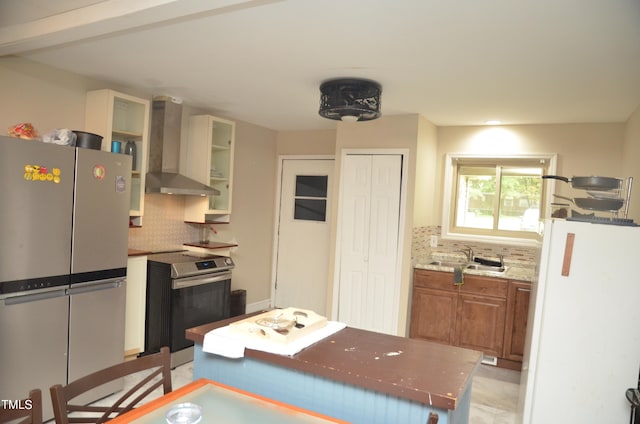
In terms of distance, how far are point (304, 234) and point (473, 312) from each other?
2.28 metres

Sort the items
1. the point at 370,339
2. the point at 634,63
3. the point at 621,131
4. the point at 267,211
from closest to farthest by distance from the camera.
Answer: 1. the point at 370,339
2. the point at 634,63
3. the point at 621,131
4. the point at 267,211

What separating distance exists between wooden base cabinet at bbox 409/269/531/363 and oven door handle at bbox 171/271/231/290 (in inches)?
74.6

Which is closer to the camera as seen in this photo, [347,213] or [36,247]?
[36,247]

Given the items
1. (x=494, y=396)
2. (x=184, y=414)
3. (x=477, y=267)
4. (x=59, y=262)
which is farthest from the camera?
(x=477, y=267)

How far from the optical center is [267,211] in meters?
5.58

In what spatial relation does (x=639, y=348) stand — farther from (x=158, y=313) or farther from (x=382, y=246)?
(x=158, y=313)

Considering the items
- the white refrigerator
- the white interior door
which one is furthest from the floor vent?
the white interior door

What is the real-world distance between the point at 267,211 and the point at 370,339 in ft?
12.3

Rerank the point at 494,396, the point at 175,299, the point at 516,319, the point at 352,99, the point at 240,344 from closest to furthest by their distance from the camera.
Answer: the point at 240,344 → the point at 352,99 → the point at 494,396 → the point at 175,299 → the point at 516,319

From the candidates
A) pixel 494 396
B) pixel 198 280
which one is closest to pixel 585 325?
pixel 494 396

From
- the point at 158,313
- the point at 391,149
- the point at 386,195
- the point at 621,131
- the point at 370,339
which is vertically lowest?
the point at 158,313

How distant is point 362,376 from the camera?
156 centimetres

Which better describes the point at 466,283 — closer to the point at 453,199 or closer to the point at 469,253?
the point at 469,253

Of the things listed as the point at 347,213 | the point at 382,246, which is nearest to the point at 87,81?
the point at 347,213
